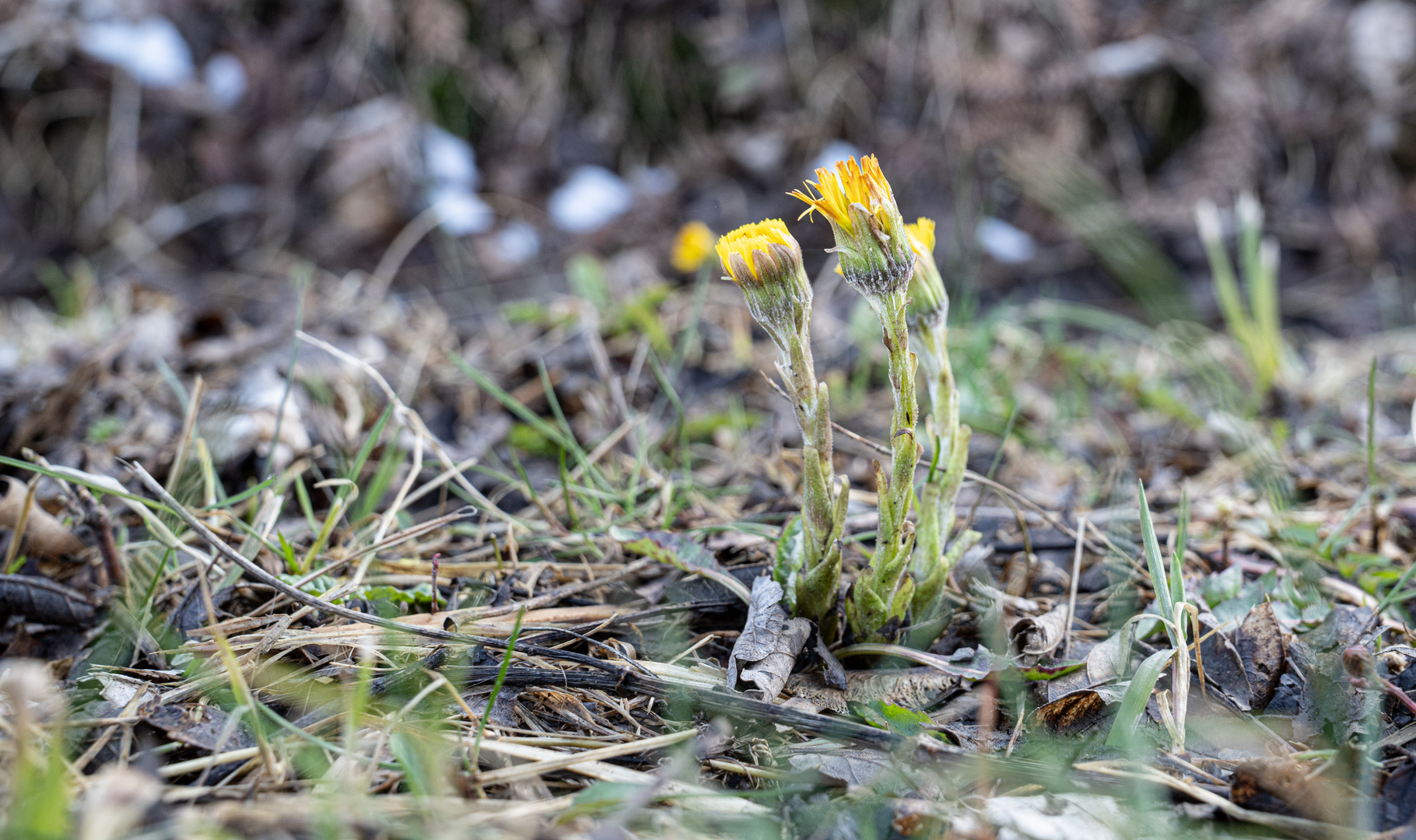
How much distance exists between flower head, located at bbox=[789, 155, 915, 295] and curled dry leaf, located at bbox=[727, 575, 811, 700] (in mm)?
397

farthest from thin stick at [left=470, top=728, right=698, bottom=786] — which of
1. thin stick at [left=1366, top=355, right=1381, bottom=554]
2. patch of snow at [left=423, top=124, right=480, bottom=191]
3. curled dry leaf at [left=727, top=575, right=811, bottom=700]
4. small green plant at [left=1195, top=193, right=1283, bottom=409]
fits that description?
patch of snow at [left=423, top=124, right=480, bottom=191]

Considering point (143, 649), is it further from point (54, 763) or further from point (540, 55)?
point (540, 55)

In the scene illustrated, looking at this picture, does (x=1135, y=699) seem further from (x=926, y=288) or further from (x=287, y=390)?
(x=287, y=390)

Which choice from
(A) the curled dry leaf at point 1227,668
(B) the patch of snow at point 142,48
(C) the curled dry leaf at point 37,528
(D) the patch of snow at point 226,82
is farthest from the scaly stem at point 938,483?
(B) the patch of snow at point 142,48

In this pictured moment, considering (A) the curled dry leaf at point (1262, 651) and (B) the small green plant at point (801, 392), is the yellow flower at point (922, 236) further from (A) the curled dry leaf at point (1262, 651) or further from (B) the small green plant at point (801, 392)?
(A) the curled dry leaf at point (1262, 651)

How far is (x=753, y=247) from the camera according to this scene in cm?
87

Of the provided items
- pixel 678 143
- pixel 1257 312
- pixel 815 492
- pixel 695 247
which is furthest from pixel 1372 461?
pixel 678 143

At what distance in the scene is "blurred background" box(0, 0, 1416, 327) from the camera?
11.6ft

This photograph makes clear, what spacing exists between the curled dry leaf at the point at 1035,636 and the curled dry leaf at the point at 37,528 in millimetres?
1319

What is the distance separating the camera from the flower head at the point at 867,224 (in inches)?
32.7

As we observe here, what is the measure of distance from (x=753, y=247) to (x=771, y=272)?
0.10 feet

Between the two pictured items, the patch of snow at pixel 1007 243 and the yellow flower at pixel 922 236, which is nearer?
the yellow flower at pixel 922 236

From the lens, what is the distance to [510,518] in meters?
1.30

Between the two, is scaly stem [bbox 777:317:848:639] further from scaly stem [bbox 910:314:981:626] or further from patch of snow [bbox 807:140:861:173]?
patch of snow [bbox 807:140:861:173]
